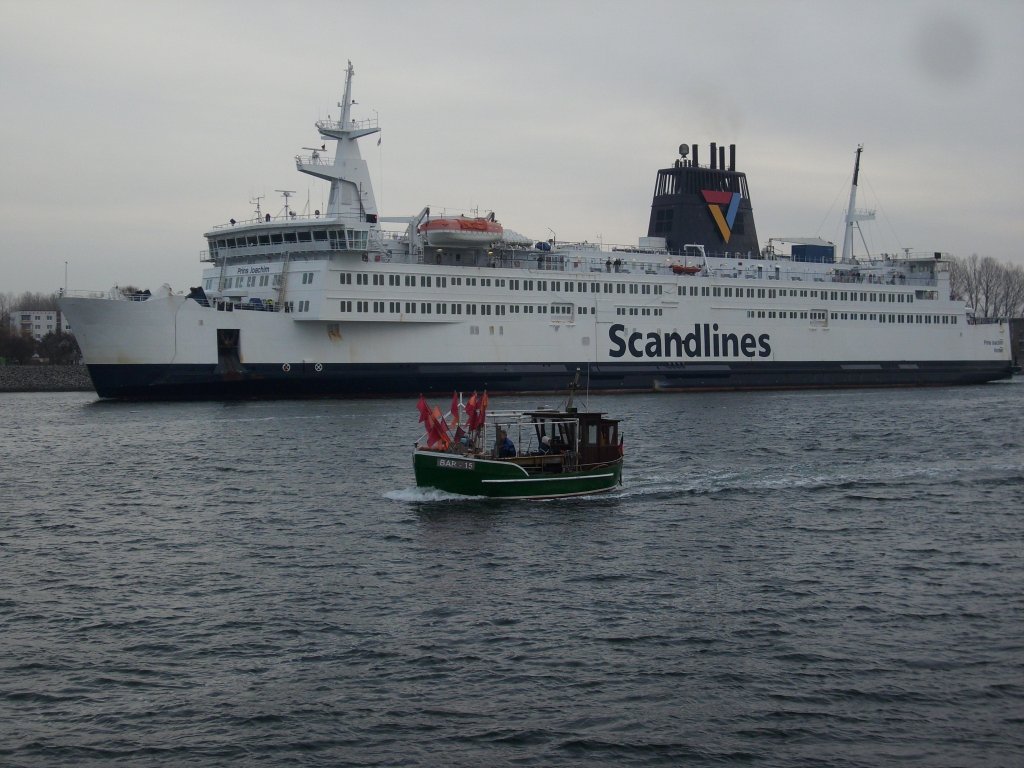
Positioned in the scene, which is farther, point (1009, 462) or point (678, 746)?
point (1009, 462)

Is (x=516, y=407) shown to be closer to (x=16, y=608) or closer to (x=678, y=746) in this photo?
(x=16, y=608)

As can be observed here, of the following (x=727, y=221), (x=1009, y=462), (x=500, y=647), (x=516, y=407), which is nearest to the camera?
(x=500, y=647)

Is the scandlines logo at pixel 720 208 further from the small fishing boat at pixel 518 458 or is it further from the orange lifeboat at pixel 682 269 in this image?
the small fishing boat at pixel 518 458

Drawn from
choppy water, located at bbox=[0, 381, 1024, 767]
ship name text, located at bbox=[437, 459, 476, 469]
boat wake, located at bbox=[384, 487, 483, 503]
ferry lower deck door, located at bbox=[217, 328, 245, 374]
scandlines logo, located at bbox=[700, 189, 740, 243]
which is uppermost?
scandlines logo, located at bbox=[700, 189, 740, 243]

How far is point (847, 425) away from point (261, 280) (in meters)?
33.7

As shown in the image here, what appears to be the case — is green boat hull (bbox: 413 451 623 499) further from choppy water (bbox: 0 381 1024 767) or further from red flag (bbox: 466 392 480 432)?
red flag (bbox: 466 392 480 432)

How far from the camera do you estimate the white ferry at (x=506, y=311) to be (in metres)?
59.2

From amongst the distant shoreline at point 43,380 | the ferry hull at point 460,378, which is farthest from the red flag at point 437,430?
the distant shoreline at point 43,380

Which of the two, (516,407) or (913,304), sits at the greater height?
(913,304)

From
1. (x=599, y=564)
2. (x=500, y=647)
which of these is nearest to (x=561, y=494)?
(x=599, y=564)

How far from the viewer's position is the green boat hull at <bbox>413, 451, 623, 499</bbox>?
95.3 feet

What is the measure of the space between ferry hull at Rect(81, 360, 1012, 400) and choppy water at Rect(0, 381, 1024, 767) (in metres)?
21.9

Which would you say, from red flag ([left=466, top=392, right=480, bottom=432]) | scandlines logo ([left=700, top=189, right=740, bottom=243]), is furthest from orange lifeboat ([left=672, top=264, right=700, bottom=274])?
red flag ([left=466, top=392, right=480, bottom=432])

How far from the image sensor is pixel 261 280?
213ft
